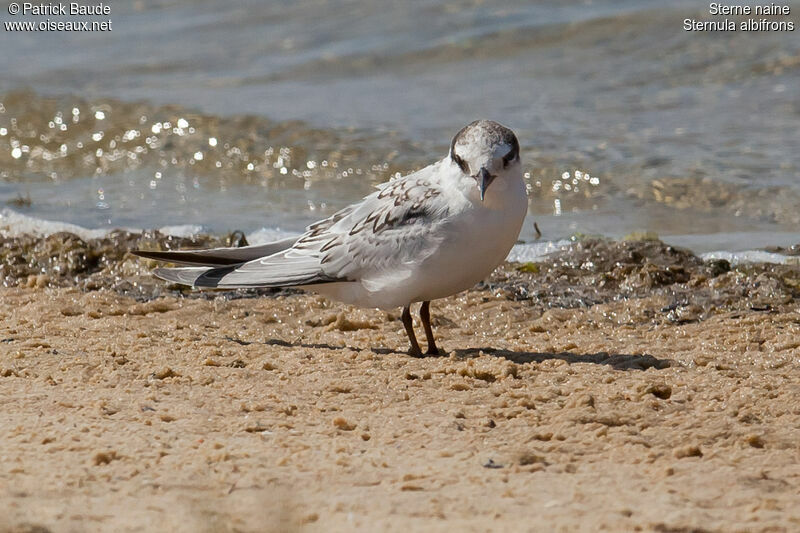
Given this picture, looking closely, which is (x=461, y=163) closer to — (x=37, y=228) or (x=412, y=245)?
(x=412, y=245)

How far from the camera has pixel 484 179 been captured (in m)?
4.18

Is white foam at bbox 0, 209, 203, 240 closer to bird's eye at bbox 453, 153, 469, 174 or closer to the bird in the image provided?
the bird

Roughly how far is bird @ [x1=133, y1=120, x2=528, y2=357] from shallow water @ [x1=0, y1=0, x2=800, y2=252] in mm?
2314

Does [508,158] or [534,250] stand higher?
[508,158]

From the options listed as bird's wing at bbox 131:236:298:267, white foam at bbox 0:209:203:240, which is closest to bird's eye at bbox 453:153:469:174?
bird's wing at bbox 131:236:298:267

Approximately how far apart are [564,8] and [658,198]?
5.55m

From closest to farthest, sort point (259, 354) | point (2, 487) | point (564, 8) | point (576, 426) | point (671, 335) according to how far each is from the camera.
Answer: point (2, 487) → point (576, 426) → point (259, 354) → point (671, 335) → point (564, 8)

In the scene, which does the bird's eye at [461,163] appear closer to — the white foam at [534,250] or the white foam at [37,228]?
the white foam at [534,250]

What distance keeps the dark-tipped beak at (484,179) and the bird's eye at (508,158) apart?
4.0 inches

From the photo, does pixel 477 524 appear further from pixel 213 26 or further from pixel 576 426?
pixel 213 26

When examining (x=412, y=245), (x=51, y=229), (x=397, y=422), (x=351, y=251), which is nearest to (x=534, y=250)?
(x=351, y=251)

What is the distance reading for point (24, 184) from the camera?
8891 millimetres

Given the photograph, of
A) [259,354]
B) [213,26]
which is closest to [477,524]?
[259,354]

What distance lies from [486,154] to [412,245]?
1.65 ft
